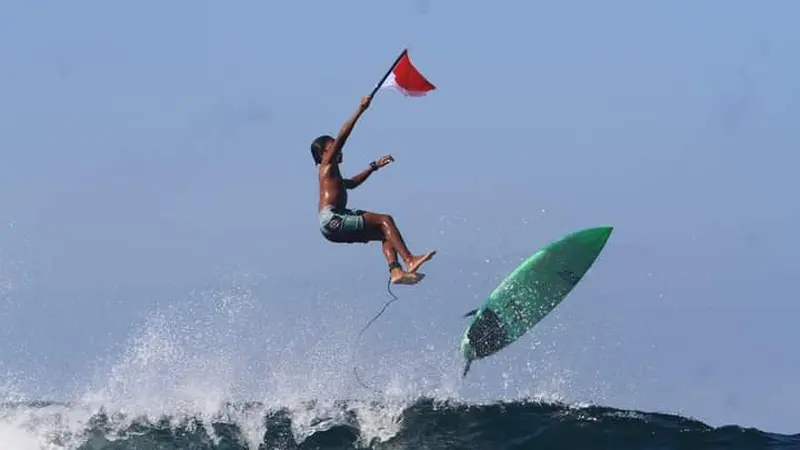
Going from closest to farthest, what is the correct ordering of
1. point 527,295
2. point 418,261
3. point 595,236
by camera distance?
point 418,261 < point 527,295 < point 595,236

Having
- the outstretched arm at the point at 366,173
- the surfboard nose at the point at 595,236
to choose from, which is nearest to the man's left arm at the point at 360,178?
the outstretched arm at the point at 366,173

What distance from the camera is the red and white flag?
53.0 ft

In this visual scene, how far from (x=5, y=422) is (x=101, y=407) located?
1.42 metres

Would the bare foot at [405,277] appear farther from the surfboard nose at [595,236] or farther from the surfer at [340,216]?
the surfboard nose at [595,236]

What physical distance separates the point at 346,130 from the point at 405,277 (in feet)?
6.60

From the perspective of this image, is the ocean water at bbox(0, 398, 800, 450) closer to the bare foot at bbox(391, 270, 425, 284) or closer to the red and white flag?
the bare foot at bbox(391, 270, 425, 284)

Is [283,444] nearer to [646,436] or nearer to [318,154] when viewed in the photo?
[318,154]

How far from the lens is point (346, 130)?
15703 mm

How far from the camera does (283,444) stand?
16688 millimetres

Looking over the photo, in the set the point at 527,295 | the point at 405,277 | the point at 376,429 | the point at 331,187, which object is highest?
the point at 331,187

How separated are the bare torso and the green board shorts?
0.08 m

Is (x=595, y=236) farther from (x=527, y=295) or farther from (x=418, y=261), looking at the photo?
(x=418, y=261)

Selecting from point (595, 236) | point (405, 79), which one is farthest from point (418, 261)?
point (595, 236)

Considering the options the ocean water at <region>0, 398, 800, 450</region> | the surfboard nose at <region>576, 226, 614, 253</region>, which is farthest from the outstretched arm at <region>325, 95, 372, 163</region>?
the surfboard nose at <region>576, 226, 614, 253</region>
